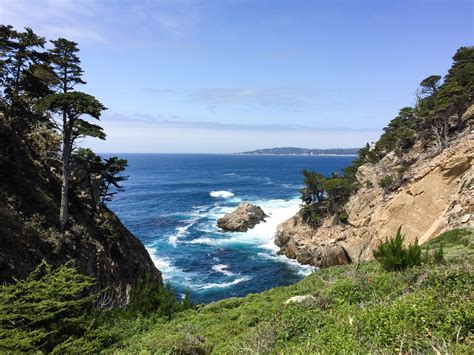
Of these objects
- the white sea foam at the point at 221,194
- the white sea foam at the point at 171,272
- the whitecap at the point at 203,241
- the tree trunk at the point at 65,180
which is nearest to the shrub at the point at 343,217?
the whitecap at the point at 203,241

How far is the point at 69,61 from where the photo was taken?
20469 mm

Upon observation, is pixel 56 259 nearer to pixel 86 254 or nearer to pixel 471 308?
pixel 86 254

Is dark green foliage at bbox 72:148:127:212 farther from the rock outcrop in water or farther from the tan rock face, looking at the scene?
the rock outcrop in water

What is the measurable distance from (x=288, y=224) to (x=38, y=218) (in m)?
33.4

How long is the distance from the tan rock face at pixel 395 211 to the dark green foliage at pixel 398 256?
1109mm

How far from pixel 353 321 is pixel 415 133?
36996 millimetres

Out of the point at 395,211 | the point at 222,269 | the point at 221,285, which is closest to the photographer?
the point at 395,211

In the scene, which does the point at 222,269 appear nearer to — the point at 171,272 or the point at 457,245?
the point at 171,272

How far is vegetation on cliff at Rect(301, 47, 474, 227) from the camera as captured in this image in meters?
32.8

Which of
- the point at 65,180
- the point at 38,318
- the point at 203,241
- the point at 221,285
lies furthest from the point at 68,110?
the point at 203,241

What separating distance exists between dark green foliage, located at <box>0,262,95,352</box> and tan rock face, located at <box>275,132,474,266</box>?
1170cm

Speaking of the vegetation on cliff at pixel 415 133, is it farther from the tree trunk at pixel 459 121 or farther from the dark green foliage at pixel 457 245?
the dark green foliage at pixel 457 245

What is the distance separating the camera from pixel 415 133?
125ft

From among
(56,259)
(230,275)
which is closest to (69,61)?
(56,259)
